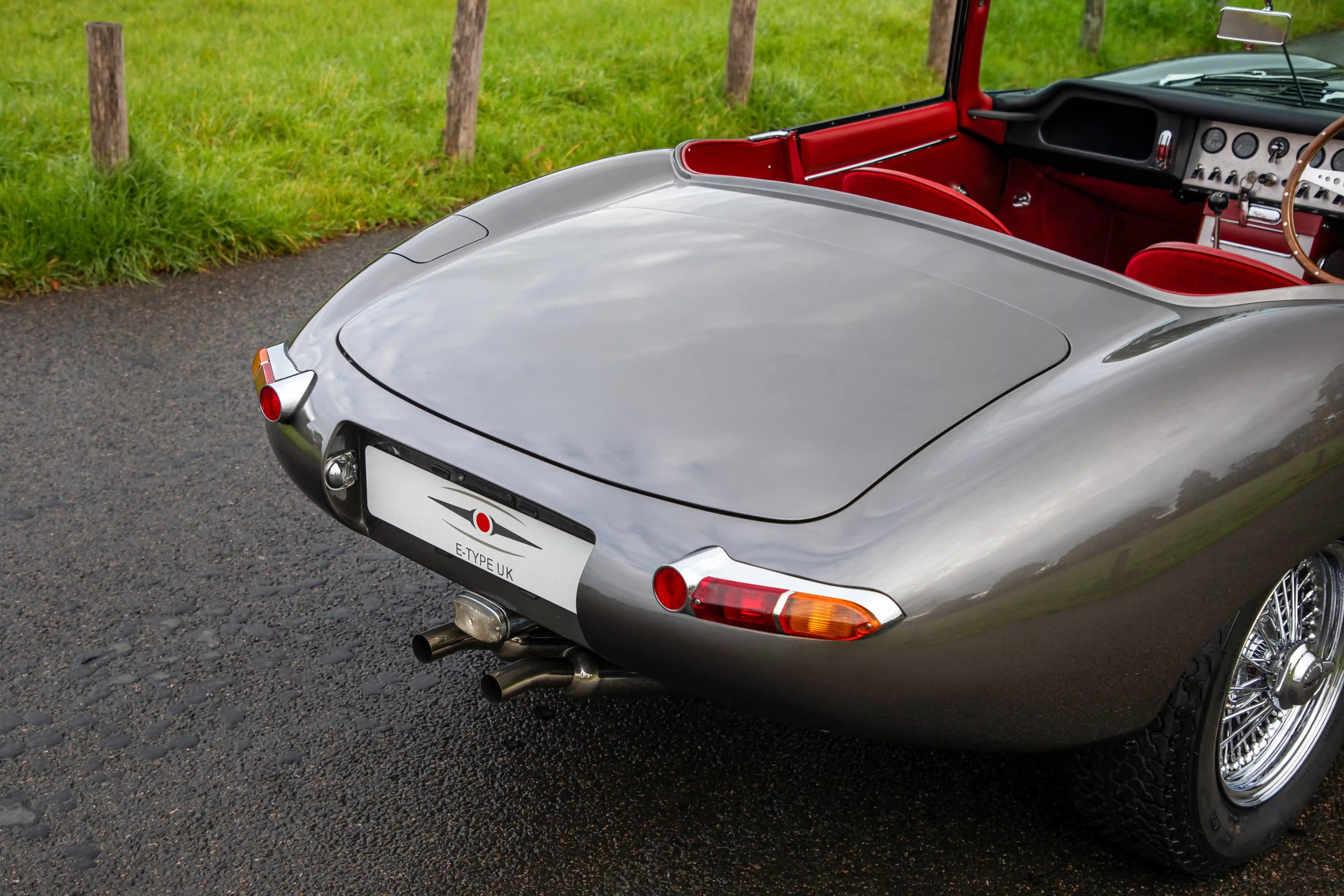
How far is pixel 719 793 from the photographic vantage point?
2.47m

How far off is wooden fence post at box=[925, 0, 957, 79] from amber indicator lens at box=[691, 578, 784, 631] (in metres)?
8.15

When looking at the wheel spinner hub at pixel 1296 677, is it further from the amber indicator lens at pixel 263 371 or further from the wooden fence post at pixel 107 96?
the wooden fence post at pixel 107 96

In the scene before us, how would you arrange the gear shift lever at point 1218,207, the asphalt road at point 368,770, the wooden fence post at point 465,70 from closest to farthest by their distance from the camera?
the asphalt road at point 368,770 < the gear shift lever at point 1218,207 < the wooden fence post at point 465,70

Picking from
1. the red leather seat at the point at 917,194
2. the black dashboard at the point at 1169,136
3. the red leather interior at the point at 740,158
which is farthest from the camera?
the black dashboard at the point at 1169,136

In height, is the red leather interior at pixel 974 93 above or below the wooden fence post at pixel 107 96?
above

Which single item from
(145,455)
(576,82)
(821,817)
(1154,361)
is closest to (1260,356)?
(1154,361)

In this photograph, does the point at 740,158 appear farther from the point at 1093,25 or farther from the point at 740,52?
the point at 740,52

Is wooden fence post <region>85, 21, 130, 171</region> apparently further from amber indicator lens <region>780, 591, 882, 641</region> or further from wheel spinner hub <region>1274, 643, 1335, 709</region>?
wheel spinner hub <region>1274, 643, 1335, 709</region>

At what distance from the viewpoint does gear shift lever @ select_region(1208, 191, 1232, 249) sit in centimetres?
357

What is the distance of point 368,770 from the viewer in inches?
99.3

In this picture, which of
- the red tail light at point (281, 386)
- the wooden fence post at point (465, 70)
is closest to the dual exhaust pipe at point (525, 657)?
the red tail light at point (281, 386)

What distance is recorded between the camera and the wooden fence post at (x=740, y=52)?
Result: 7527mm

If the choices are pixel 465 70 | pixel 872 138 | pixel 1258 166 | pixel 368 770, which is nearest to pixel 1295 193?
pixel 1258 166

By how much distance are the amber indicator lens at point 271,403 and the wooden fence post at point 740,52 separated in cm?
577
